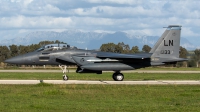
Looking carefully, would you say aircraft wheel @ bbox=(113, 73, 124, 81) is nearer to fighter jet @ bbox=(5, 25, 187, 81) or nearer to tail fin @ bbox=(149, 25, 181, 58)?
fighter jet @ bbox=(5, 25, 187, 81)

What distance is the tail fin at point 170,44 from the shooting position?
101 ft

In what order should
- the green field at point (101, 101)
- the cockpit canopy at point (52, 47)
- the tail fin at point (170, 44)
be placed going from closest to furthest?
1. the green field at point (101, 101)
2. the cockpit canopy at point (52, 47)
3. the tail fin at point (170, 44)

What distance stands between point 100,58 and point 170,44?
5.48 m

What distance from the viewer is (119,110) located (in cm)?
1489

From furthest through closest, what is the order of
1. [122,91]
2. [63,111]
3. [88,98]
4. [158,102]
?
[122,91]
[88,98]
[158,102]
[63,111]

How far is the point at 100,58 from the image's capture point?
2995 cm

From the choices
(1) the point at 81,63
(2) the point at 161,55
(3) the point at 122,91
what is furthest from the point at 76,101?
(2) the point at 161,55

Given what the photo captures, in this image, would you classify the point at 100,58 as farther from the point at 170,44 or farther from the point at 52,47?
the point at 170,44

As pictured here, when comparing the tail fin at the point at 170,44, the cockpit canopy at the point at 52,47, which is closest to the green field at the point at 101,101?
the cockpit canopy at the point at 52,47

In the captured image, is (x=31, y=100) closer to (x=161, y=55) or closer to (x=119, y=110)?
(x=119, y=110)

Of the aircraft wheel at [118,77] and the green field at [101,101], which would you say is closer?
the green field at [101,101]

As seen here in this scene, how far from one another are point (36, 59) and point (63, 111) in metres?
15.4

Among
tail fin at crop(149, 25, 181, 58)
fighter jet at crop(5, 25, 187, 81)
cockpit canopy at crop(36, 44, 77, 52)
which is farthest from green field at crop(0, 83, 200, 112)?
tail fin at crop(149, 25, 181, 58)

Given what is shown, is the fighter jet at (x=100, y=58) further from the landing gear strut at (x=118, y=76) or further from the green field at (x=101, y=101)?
the green field at (x=101, y=101)
